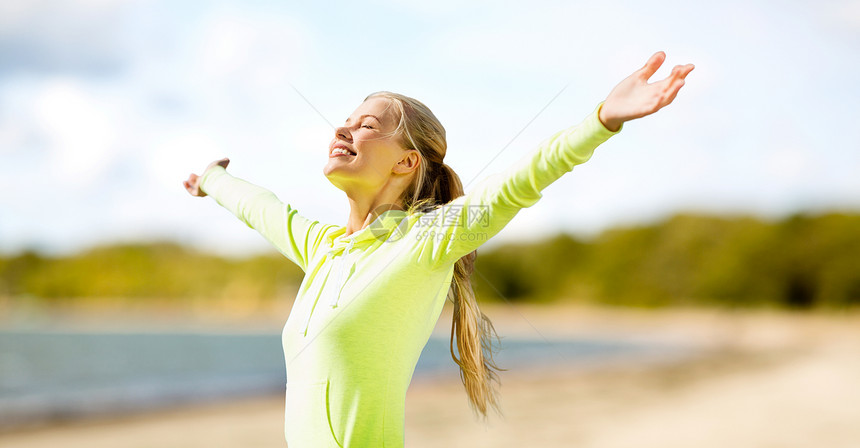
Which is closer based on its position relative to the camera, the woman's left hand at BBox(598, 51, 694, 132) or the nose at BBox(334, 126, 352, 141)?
the woman's left hand at BBox(598, 51, 694, 132)

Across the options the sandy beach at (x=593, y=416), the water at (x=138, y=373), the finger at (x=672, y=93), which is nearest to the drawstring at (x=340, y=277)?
the finger at (x=672, y=93)

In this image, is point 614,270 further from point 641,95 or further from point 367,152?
point 641,95

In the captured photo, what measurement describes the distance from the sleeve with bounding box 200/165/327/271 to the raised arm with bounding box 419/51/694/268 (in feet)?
1.66

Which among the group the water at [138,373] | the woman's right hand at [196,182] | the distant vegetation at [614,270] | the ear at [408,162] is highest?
the distant vegetation at [614,270]

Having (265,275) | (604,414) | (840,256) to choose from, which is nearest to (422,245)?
(604,414)

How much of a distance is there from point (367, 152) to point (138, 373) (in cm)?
3176

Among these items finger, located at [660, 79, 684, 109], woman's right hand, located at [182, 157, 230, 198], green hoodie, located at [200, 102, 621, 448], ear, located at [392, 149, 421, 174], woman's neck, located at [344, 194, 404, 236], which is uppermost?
woman's right hand, located at [182, 157, 230, 198]

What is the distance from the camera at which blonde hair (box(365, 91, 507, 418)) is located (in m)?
1.90

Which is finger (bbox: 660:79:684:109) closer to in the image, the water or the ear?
the ear

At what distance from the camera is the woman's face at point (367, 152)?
6.02 feet

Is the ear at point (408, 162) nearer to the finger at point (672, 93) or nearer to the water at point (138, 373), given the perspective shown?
the finger at point (672, 93)

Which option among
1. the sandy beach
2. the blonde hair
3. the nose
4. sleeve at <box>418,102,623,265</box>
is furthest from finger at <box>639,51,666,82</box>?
the sandy beach

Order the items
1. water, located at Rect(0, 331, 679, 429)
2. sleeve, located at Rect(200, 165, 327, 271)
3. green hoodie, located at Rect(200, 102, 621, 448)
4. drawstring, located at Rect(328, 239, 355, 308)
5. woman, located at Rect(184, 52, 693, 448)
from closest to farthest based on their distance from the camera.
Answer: woman, located at Rect(184, 52, 693, 448), green hoodie, located at Rect(200, 102, 621, 448), drawstring, located at Rect(328, 239, 355, 308), sleeve, located at Rect(200, 165, 327, 271), water, located at Rect(0, 331, 679, 429)

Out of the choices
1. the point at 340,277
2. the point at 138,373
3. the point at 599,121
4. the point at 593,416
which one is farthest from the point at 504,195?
the point at 138,373
